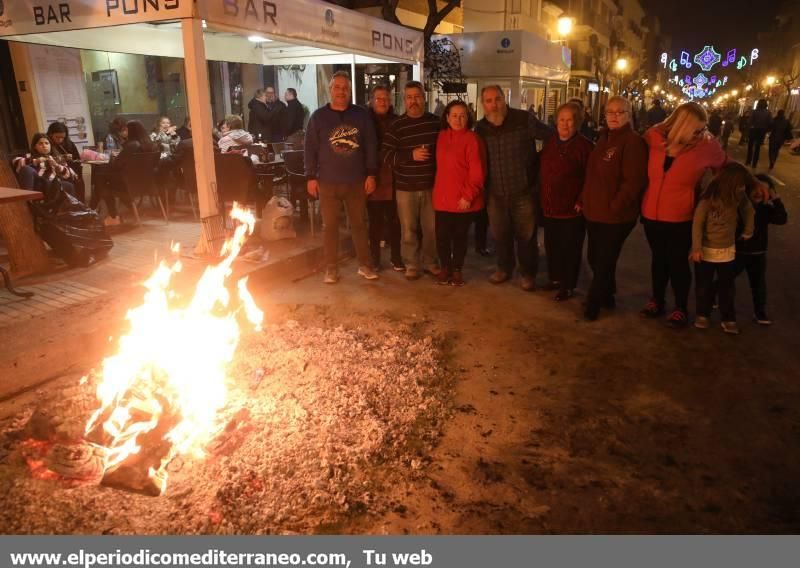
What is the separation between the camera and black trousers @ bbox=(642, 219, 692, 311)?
5.43 m

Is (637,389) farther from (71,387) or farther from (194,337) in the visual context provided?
(71,387)

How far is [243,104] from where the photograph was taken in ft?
52.9

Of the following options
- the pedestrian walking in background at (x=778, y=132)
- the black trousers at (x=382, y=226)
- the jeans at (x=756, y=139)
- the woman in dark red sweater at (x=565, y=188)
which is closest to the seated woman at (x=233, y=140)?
the black trousers at (x=382, y=226)

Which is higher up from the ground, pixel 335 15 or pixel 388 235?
pixel 335 15

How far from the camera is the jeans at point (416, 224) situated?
684 cm

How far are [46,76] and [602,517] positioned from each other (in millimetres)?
11474

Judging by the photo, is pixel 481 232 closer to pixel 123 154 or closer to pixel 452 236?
pixel 452 236

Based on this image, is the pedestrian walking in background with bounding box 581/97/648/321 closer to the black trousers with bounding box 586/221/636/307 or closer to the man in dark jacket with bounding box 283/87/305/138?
the black trousers with bounding box 586/221/636/307

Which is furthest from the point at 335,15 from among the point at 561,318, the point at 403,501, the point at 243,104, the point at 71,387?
the point at 243,104

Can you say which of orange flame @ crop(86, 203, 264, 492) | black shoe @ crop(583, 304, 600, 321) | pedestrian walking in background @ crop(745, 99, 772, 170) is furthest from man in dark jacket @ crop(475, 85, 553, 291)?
pedestrian walking in background @ crop(745, 99, 772, 170)

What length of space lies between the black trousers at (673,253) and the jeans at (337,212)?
3.07m

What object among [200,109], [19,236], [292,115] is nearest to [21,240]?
[19,236]

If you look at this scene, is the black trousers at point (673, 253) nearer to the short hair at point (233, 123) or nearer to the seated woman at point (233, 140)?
the seated woman at point (233, 140)

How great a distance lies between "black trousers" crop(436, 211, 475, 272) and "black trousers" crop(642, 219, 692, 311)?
1.94 meters
